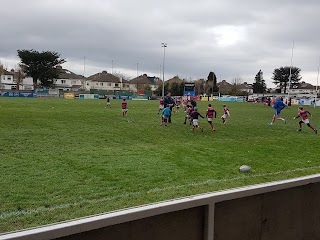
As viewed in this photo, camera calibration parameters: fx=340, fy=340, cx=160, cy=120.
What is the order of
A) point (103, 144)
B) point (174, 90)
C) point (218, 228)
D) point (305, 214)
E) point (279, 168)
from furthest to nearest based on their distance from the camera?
point (174, 90)
point (103, 144)
point (279, 168)
point (305, 214)
point (218, 228)

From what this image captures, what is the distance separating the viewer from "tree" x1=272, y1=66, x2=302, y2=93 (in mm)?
119875

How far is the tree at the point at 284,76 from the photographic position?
119875 millimetres

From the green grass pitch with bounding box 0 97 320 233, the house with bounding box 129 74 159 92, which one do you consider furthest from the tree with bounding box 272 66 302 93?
the green grass pitch with bounding box 0 97 320 233

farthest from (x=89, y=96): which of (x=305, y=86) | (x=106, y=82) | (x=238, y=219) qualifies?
(x=305, y=86)

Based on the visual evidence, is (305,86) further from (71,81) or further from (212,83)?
(71,81)

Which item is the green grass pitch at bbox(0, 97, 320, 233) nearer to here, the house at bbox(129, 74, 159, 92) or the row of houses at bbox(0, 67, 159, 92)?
the row of houses at bbox(0, 67, 159, 92)

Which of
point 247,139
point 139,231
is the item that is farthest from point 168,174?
point 247,139

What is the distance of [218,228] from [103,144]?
36.8 ft

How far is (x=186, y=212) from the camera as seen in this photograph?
3.17 meters

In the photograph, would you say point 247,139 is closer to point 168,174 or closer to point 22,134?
point 168,174

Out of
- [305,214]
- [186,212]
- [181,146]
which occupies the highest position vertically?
[186,212]

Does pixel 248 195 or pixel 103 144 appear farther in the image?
pixel 103 144

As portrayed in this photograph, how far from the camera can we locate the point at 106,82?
438ft

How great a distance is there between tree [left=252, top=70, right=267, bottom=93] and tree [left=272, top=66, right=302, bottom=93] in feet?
15.9
